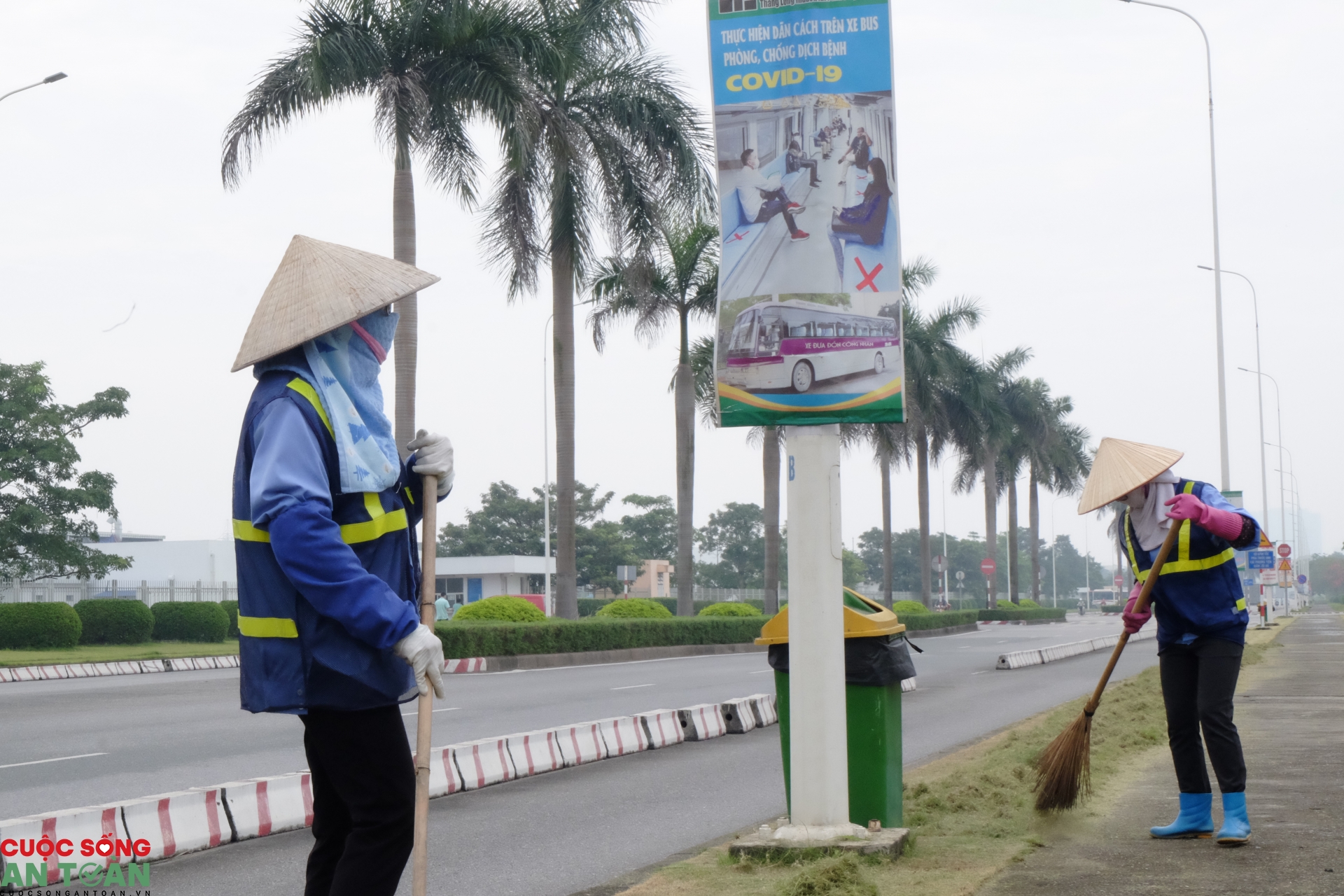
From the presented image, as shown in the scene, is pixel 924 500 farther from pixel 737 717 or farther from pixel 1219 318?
pixel 737 717

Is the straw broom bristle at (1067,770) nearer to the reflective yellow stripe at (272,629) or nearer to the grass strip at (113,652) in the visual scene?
the reflective yellow stripe at (272,629)

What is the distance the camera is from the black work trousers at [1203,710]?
605 cm

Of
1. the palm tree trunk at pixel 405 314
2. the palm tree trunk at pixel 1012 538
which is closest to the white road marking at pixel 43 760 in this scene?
the palm tree trunk at pixel 405 314

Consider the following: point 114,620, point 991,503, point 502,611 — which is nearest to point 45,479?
point 114,620

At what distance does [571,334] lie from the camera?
27062 millimetres

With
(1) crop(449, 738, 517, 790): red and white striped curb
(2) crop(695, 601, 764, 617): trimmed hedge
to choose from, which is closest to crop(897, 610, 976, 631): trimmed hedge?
(2) crop(695, 601, 764, 617): trimmed hedge

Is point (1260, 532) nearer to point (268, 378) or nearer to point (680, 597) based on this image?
point (268, 378)

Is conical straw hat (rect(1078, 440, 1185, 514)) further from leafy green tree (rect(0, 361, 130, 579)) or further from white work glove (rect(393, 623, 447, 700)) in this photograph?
leafy green tree (rect(0, 361, 130, 579))

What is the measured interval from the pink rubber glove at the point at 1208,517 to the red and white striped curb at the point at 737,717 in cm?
751

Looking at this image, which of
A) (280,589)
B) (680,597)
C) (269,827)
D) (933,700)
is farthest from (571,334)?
(280,589)

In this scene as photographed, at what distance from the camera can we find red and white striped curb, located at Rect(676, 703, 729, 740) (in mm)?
12281

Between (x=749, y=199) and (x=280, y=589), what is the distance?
3415 mm

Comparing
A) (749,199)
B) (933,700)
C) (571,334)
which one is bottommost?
(933,700)

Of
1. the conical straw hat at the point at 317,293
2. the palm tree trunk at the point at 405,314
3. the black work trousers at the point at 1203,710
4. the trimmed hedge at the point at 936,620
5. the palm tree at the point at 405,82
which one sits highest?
the palm tree at the point at 405,82
